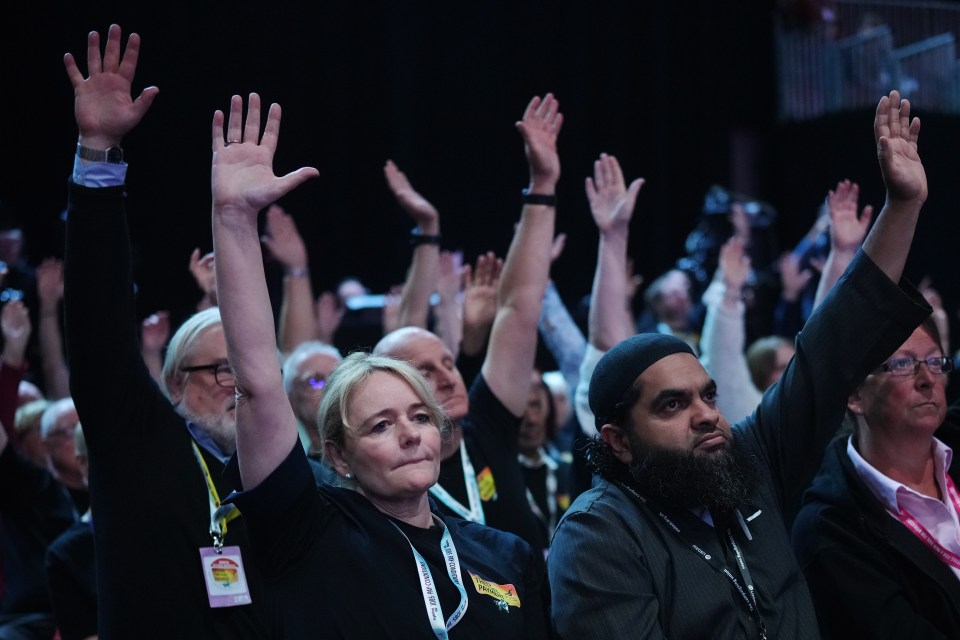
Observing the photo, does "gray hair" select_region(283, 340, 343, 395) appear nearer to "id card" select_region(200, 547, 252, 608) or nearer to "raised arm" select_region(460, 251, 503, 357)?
"raised arm" select_region(460, 251, 503, 357)

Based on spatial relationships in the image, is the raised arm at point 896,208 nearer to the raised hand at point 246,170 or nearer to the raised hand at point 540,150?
the raised hand at point 540,150

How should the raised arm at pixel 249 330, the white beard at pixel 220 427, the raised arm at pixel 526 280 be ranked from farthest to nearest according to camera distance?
the raised arm at pixel 526 280 → the white beard at pixel 220 427 → the raised arm at pixel 249 330

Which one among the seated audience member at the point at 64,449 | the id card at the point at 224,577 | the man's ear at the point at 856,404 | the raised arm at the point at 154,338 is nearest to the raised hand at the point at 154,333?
the raised arm at the point at 154,338

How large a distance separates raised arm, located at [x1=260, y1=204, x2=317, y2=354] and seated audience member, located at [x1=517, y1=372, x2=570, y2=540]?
930mm

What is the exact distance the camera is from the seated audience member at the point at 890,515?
7.84ft

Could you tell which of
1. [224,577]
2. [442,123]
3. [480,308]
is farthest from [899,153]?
[442,123]

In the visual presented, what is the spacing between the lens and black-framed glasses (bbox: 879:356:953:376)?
2.63 m

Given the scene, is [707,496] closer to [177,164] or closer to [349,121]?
[177,164]

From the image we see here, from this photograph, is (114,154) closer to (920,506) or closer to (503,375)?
(503,375)

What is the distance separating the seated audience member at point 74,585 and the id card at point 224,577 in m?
0.84

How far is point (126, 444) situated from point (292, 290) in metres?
2.03

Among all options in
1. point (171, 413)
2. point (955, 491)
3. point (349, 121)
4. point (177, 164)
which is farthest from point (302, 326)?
point (349, 121)

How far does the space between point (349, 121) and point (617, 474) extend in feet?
17.8

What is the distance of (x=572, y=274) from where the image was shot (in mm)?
8359
